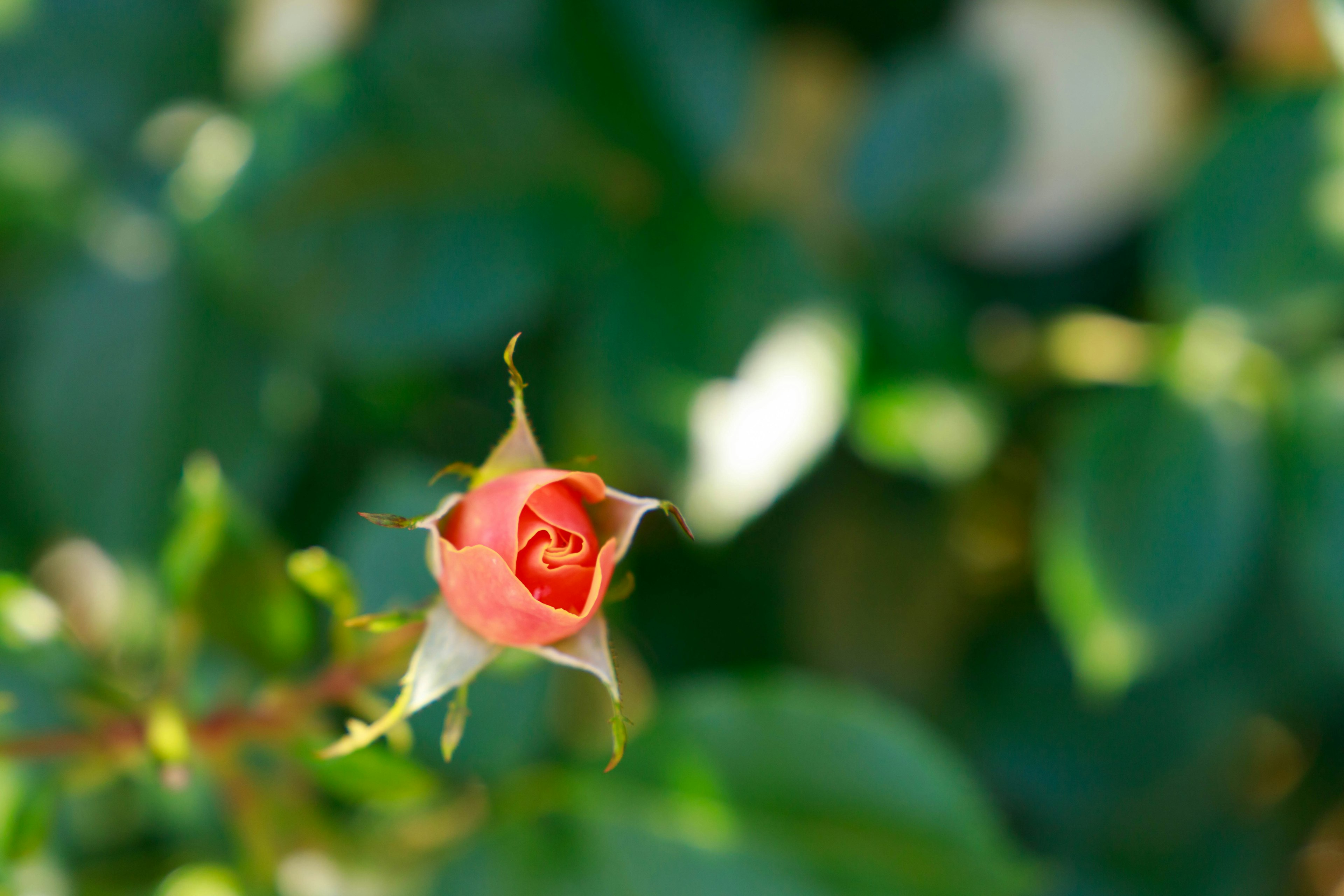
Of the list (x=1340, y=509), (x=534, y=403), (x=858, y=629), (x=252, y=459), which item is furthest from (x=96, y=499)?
(x=1340, y=509)

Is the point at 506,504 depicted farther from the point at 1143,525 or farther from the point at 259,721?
the point at 1143,525

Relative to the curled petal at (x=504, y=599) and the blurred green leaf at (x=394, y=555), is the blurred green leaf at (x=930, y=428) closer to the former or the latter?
the blurred green leaf at (x=394, y=555)

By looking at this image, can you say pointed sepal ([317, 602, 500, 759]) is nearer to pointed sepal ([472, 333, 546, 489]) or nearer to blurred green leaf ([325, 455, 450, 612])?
pointed sepal ([472, 333, 546, 489])

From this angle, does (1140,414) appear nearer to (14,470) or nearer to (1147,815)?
(1147,815)

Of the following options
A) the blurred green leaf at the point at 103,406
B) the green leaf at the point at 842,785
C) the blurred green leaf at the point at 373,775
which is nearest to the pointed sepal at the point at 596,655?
the blurred green leaf at the point at 373,775

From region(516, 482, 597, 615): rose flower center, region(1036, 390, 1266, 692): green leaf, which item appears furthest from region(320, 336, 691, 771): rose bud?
region(1036, 390, 1266, 692): green leaf

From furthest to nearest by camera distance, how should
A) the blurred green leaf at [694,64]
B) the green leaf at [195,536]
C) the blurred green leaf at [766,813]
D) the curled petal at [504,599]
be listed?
1. the blurred green leaf at [694,64]
2. the blurred green leaf at [766,813]
3. the green leaf at [195,536]
4. the curled petal at [504,599]

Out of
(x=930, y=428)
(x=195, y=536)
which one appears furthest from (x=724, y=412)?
(x=195, y=536)
